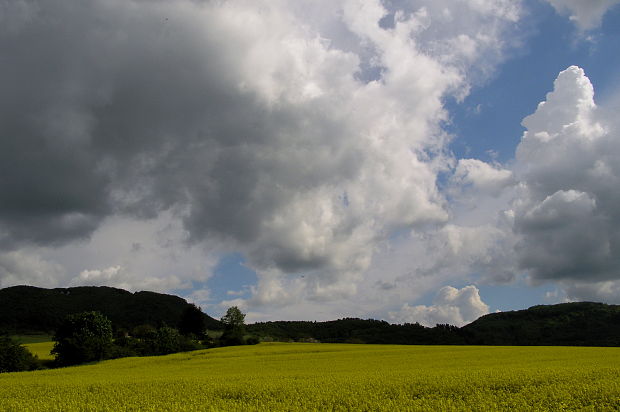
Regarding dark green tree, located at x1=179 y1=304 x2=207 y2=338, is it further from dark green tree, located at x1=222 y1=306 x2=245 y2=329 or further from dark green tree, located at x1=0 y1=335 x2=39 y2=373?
dark green tree, located at x1=0 y1=335 x2=39 y2=373

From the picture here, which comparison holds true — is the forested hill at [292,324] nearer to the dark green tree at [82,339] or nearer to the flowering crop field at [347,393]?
the dark green tree at [82,339]

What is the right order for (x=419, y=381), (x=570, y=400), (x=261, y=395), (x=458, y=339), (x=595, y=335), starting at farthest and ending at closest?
(x=595, y=335) < (x=458, y=339) < (x=419, y=381) < (x=261, y=395) < (x=570, y=400)

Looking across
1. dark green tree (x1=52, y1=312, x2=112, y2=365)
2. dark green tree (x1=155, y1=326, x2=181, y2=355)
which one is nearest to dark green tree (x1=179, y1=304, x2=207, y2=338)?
dark green tree (x1=155, y1=326, x2=181, y2=355)

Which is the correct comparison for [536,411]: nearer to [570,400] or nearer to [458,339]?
[570,400]

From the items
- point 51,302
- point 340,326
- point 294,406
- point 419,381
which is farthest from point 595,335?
point 51,302

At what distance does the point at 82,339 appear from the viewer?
223ft

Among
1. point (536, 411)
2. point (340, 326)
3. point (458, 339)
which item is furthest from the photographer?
point (340, 326)

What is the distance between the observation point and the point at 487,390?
2462cm

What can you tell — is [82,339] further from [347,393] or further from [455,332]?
[455,332]

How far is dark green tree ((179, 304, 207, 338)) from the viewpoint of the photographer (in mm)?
122312

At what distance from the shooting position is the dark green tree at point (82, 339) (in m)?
67.4

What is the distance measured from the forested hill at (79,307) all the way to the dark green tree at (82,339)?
221ft

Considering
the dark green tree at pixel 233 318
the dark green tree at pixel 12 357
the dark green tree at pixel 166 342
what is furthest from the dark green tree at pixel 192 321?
the dark green tree at pixel 12 357

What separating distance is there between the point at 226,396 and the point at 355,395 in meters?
8.22
